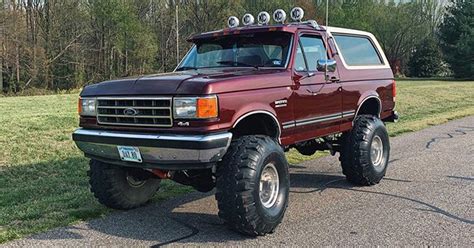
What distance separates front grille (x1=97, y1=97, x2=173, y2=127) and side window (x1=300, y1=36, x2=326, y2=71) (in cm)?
210

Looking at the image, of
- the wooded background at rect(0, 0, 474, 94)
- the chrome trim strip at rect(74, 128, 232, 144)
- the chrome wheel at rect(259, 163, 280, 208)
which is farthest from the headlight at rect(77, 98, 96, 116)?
the wooded background at rect(0, 0, 474, 94)

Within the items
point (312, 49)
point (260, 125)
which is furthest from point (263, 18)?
point (260, 125)

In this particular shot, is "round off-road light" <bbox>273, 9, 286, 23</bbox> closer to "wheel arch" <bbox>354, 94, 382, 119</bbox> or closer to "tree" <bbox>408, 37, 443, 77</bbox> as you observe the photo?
"wheel arch" <bbox>354, 94, 382, 119</bbox>

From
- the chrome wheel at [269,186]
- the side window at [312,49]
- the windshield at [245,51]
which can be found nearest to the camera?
the chrome wheel at [269,186]

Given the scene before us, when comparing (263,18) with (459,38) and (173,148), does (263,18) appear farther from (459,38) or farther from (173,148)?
(459,38)

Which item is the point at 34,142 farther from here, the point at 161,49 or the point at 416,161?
the point at 161,49

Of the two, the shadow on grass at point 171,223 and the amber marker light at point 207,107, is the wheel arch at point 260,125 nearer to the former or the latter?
the amber marker light at point 207,107

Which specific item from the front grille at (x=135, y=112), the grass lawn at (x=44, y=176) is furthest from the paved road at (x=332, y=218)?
the front grille at (x=135, y=112)

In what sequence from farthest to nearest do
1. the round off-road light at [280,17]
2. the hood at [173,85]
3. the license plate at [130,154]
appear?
the round off-road light at [280,17] < the license plate at [130,154] < the hood at [173,85]

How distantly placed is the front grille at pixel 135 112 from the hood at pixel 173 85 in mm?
73

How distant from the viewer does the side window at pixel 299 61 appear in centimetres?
581

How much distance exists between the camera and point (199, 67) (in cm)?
633

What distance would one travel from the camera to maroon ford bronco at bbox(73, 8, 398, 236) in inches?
181

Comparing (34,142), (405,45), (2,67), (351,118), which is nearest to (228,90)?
(351,118)
